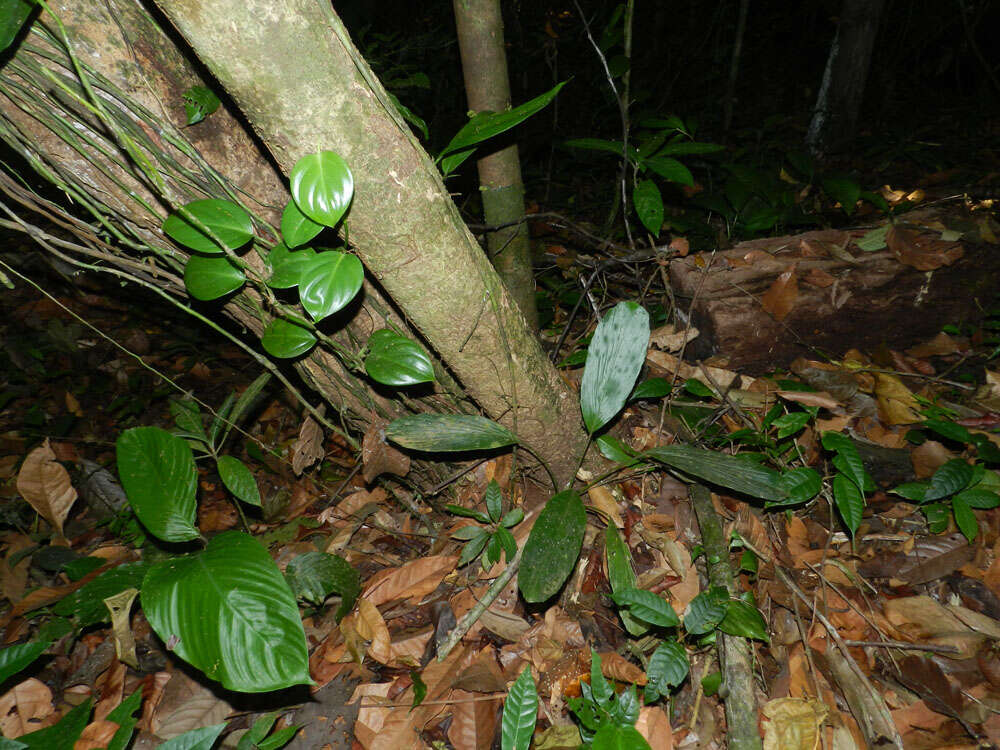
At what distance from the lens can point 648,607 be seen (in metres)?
1.26

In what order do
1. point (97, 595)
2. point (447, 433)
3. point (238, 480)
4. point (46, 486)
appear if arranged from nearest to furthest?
point (447, 433), point (97, 595), point (238, 480), point (46, 486)

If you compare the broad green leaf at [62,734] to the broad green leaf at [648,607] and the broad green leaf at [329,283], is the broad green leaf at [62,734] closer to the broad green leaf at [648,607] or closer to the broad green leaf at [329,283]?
the broad green leaf at [329,283]

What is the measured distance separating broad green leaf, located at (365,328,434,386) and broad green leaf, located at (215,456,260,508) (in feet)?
2.15

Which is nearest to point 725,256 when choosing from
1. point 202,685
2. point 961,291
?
point 961,291

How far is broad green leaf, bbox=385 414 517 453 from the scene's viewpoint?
141 cm

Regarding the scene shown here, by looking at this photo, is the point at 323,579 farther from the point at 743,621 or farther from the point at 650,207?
the point at 650,207

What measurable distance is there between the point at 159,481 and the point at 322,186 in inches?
34.2

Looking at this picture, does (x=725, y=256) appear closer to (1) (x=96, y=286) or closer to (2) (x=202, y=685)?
(2) (x=202, y=685)

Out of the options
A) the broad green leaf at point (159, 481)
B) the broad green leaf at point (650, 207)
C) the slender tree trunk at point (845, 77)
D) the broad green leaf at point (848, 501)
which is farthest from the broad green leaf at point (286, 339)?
the slender tree trunk at point (845, 77)

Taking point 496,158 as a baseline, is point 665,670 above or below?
below

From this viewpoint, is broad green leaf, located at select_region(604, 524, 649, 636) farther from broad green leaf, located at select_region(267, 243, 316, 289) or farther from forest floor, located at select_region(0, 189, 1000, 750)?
broad green leaf, located at select_region(267, 243, 316, 289)

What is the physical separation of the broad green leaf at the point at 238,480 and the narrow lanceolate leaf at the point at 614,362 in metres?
1.03

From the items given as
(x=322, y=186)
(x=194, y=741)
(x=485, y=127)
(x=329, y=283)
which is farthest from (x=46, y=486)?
(x=485, y=127)

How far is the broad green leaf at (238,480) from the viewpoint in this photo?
1658mm
